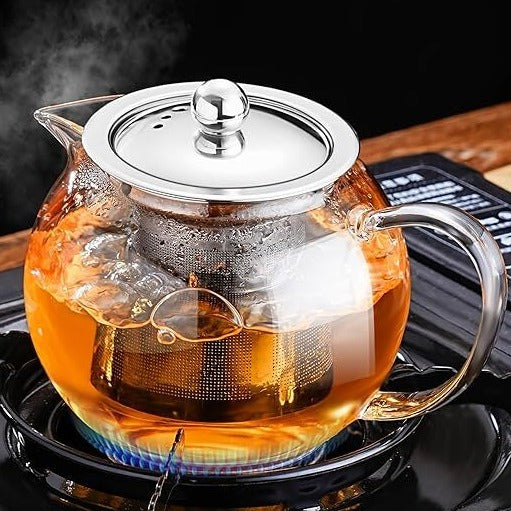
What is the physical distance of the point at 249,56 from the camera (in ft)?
4.41

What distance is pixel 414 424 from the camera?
2.39ft

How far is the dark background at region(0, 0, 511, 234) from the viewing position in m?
1.19

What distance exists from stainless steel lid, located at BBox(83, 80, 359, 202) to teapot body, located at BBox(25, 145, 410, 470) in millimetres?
15

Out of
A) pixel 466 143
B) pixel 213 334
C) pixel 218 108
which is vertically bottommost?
pixel 466 143

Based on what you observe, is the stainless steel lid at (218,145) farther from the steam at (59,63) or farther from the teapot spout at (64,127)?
the steam at (59,63)

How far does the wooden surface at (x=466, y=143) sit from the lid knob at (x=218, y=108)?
59 centimetres

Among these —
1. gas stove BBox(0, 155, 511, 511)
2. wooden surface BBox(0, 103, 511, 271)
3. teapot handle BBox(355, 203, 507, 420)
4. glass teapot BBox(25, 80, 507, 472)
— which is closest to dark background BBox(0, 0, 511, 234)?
wooden surface BBox(0, 103, 511, 271)

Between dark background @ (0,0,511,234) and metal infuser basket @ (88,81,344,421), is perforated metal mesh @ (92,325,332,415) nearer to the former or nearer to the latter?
metal infuser basket @ (88,81,344,421)

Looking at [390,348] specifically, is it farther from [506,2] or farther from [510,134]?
[506,2]

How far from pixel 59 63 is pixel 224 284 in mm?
601

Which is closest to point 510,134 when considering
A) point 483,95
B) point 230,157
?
point 483,95

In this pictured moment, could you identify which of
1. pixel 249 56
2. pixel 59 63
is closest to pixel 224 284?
pixel 59 63

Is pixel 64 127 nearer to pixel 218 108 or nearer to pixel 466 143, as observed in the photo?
pixel 218 108

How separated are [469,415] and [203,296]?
23 centimetres
